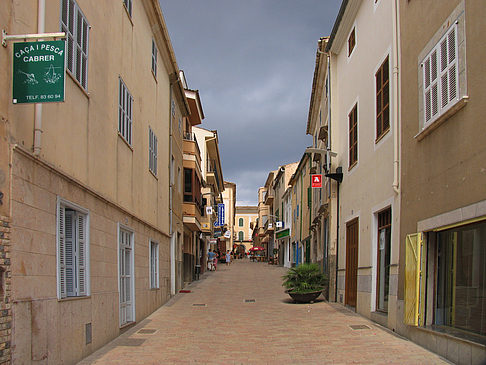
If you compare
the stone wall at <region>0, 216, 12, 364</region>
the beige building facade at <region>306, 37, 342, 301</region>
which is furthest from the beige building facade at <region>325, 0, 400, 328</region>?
the stone wall at <region>0, 216, 12, 364</region>

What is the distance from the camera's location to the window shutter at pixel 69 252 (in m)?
8.72

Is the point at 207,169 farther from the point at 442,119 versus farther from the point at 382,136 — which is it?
the point at 442,119

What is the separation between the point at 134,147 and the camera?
1380 centimetres

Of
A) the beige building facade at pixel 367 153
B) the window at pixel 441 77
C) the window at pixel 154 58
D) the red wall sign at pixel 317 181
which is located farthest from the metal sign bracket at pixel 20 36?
the red wall sign at pixel 317 181

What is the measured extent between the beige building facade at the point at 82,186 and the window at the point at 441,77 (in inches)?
224

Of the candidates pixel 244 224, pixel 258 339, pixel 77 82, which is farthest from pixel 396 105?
pixel 244 224

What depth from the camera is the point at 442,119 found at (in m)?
8.70

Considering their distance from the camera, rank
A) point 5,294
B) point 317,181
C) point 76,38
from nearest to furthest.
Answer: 1. point 5,294
2. point 76,38
3. point 317,181

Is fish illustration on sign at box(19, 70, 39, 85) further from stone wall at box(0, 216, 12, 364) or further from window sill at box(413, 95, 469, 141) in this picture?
window sill at box(413, 95, 469, 141)

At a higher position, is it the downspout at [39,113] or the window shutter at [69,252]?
the downspout at [39,113]

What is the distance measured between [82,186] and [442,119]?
18.6ft

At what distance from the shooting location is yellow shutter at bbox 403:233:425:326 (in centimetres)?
956

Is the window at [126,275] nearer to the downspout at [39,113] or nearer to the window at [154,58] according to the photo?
the downspout at [39,113]

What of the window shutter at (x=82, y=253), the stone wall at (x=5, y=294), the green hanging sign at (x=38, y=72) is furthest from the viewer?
the window shutter at (x=82, y=253)
